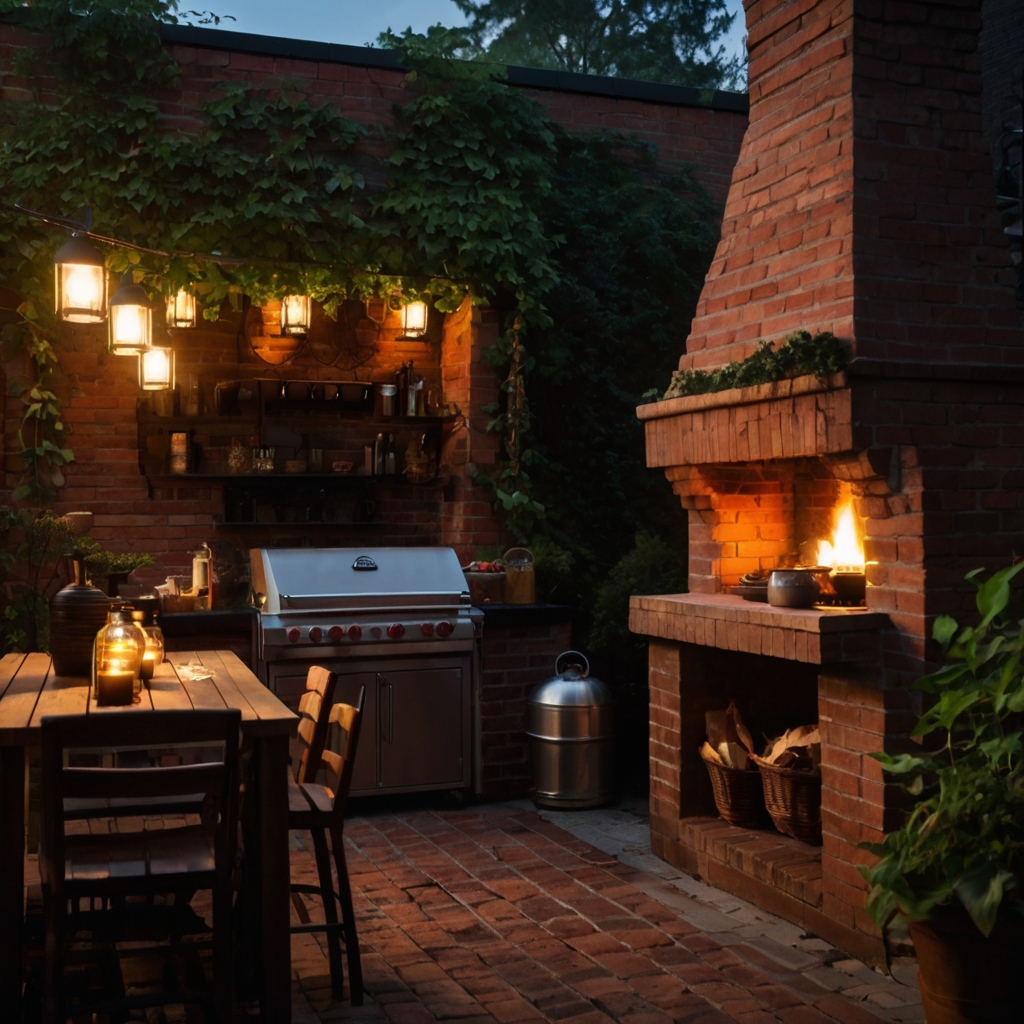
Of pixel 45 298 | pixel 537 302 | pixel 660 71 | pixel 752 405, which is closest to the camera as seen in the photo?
pixel 752 405

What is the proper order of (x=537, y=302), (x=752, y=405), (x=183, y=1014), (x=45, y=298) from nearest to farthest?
(x=183, y=1014), (x=752, y=405), (x=45, y=298), (x=537, y=302)

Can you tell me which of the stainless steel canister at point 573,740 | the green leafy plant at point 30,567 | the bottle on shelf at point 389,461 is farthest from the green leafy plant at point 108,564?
the stainless steel canister at point 573,740

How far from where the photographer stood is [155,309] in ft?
24.2

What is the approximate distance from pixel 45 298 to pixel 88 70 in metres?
1.24

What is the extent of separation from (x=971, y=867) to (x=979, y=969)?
11.5 inches

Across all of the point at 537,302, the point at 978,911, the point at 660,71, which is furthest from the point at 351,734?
the point at 660,71

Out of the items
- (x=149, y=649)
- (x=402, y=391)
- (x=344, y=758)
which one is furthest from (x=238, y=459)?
(x=344, y=758)

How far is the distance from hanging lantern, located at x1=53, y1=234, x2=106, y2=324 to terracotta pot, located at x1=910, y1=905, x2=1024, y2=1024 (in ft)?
11.7

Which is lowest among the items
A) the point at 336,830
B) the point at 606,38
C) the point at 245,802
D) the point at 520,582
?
the point at 336,830

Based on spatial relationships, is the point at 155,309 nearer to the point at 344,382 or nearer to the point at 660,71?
the point at 344,382

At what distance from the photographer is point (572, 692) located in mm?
5785

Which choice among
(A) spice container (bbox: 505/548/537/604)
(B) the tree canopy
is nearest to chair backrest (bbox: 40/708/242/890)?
(A) spice container (bbox: 505/548/537/604)

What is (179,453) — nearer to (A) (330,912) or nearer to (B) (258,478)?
(B) (258,478)

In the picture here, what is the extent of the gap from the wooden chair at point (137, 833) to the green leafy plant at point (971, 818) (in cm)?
173
